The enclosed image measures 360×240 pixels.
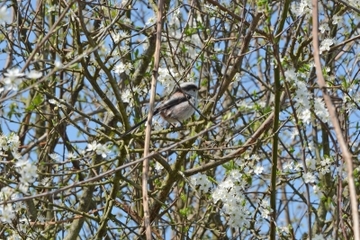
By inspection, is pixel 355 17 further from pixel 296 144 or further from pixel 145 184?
pixel 145 184

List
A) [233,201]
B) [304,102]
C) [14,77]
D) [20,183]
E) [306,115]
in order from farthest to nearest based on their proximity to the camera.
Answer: [233,201]
[306,115]
[304,102]
[20,183]
[14,77]

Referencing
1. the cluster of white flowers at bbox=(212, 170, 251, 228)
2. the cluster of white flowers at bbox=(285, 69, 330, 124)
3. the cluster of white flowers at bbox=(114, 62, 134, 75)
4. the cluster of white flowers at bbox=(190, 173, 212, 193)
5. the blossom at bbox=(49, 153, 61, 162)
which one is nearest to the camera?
the cluster of white flowers at bbox=(285, 69, 330, 124)

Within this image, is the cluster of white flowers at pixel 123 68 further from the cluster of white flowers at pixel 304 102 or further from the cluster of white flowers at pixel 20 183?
the cluster of white flowers at pixel 304 102

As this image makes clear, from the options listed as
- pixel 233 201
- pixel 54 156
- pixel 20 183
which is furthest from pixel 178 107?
pixel 20 183

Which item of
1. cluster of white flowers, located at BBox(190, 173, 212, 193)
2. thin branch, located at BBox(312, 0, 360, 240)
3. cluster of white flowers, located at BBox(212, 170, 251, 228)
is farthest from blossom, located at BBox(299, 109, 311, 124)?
thin branch, located at BBox(312, 0, 360, 240)

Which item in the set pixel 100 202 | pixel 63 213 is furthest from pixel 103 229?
pixel 100 202

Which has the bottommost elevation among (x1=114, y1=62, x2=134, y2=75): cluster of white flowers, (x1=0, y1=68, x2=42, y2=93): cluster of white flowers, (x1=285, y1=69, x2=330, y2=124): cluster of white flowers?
(x1=0, y1=68, x2=42, y2=93): cluster of white flowers

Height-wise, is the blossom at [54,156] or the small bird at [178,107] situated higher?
the small bird at [178,107]

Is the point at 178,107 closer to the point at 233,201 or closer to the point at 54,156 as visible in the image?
the point at 54,156

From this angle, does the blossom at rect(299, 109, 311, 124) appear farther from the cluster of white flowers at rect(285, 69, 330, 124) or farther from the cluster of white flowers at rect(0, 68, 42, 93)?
the cluster of white flowers at rect(0, 68, 42, 93)

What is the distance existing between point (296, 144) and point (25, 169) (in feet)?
16.1

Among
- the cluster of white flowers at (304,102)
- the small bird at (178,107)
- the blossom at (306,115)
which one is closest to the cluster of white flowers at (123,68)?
the small bird at (178,107)

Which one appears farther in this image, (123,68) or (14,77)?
(123,68)

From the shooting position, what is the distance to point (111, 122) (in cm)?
593
